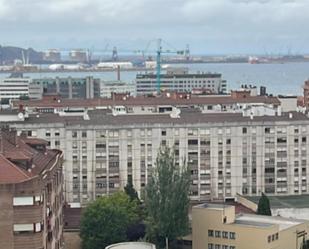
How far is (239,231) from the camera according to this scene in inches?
1173

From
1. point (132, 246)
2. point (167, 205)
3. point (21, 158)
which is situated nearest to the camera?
point (21, 158)

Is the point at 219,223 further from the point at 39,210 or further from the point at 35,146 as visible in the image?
the point at 39,210

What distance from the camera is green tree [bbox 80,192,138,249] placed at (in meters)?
31.7

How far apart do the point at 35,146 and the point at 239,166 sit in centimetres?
1758

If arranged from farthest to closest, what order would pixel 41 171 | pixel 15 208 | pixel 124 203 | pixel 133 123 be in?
1. pixel 133 123
2. pixel 124 203
3. pixel 41 171
4. pixel 15 208

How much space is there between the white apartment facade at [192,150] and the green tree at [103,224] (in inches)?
393

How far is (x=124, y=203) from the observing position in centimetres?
3403

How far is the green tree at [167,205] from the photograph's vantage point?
102 feet

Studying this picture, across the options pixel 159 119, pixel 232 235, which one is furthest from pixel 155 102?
pixel 232 235

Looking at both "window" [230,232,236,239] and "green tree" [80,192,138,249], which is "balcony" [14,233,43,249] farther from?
"window" [230,232,236,239]

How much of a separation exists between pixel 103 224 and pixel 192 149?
41.5ft

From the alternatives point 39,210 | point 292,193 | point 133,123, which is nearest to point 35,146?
point 39,210

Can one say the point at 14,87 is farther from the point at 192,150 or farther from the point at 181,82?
the point at 192,150

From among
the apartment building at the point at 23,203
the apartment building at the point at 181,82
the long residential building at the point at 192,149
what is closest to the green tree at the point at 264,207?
the long residential building at the point at 192,149
